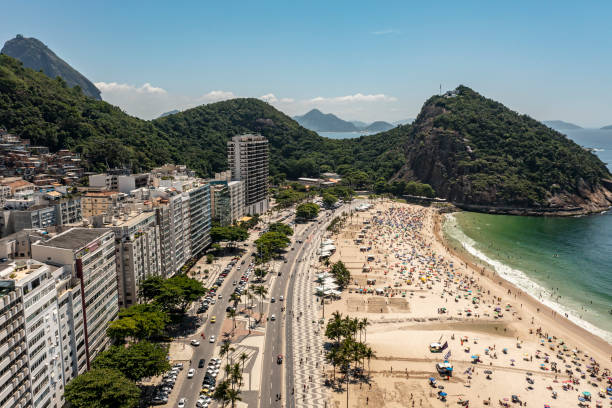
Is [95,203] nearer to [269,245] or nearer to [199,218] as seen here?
[199,218]

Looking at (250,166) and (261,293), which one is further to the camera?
(250,166)

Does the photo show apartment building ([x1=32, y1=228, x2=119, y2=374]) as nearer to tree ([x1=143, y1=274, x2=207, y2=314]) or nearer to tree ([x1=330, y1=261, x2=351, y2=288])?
tree ([x1=143, y1=274, x2=207, y2=314])

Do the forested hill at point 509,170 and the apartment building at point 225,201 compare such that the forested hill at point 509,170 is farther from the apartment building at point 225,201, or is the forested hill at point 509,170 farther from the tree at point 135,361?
the tree at point 135,361

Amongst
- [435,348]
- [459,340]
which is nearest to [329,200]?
[459,340]

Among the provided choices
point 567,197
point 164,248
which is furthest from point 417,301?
point 567,197

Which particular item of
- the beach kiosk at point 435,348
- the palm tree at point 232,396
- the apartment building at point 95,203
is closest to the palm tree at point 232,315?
the palm tree at point 232,396

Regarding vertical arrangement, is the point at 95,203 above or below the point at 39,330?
above

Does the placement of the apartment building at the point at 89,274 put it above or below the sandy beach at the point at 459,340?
above
